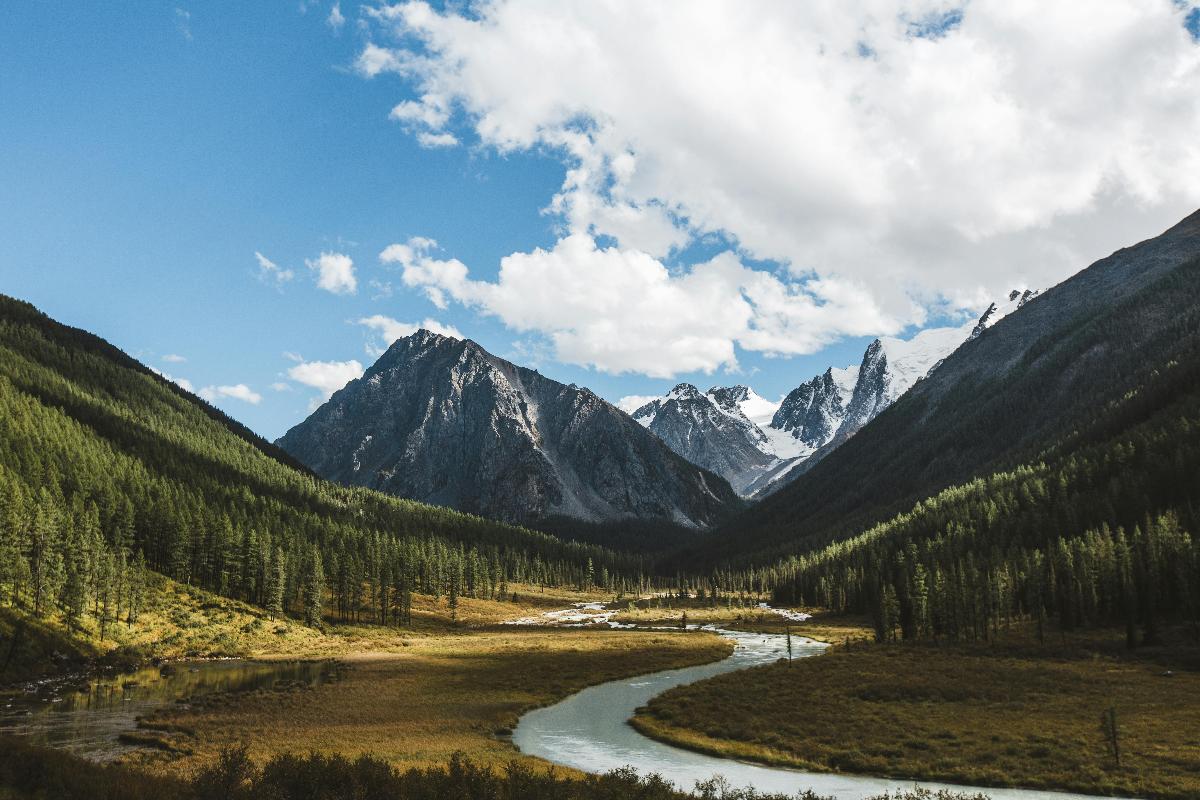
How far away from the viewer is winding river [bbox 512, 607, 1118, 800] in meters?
36.1

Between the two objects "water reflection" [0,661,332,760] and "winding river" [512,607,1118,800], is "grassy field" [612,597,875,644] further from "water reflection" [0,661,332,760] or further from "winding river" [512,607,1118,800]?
"water reflection" [0,661,332,760]

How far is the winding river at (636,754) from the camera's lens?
118 feet

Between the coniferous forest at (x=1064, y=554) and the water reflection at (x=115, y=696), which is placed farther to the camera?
the coniferous forest at (x=1064, y=554)

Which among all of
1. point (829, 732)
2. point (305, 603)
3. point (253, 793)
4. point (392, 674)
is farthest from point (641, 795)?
point (305, 603)

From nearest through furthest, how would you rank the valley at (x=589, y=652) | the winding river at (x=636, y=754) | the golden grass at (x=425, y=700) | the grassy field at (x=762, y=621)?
the winding river at (x=636, y=754)
the valley at (x=589, y=652)
the golden grass at (x=425, y=700)
the grassy field at (x=762, y=621)

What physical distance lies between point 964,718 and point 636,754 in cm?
2652

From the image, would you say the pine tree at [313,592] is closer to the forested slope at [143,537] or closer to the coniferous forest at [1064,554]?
the forested slope at [143,537]

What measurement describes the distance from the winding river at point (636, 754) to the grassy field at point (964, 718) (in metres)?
1.43

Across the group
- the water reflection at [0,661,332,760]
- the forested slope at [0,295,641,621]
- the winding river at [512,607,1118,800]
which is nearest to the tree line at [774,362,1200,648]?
the winding river at [512,607,1118,800]

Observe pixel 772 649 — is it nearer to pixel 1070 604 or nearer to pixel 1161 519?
pixel 1070 604

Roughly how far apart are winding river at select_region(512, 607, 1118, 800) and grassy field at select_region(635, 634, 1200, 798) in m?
1.43

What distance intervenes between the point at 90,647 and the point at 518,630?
77.6 metres

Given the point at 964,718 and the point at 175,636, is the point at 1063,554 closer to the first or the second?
the point at 964,718

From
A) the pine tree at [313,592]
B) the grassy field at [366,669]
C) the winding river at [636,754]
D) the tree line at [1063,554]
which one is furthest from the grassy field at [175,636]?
the tree line at [1063,554]
